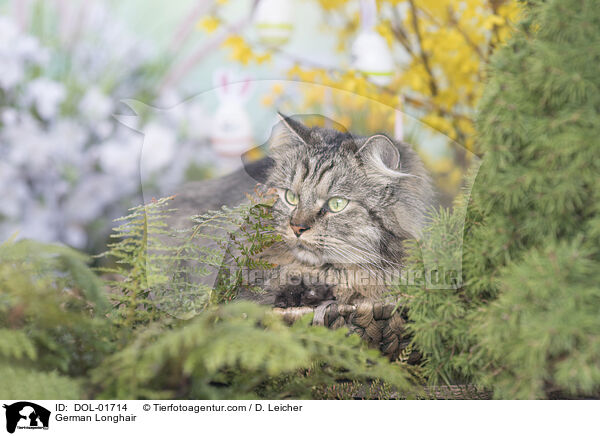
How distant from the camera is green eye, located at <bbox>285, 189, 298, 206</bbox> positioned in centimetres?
67

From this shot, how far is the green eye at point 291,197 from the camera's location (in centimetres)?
67

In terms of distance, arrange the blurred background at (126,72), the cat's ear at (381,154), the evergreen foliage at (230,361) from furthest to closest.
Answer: the blurred background at (126,72), the cat's ear at (381,154), the evergreen foliage at (230,361)

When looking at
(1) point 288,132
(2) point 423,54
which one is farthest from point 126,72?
(1) point 288,132

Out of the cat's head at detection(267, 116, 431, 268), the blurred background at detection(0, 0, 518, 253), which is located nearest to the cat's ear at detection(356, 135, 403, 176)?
the cat's head at detection(267, 116, 431, 268)

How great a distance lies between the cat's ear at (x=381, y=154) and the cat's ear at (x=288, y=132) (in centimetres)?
8

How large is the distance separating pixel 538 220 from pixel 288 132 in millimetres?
334

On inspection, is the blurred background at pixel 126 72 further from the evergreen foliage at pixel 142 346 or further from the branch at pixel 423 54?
the evergreen foliage at pixel 142 346

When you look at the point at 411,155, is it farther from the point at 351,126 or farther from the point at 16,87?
the point at 16,87

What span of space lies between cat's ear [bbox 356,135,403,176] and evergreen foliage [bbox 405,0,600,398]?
0.15m

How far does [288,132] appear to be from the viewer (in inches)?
26.8

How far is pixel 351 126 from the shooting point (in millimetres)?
726

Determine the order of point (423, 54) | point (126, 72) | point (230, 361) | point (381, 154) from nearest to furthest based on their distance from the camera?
point (230, 361), point (381, 154), point (423, 54), point (126, 72)
